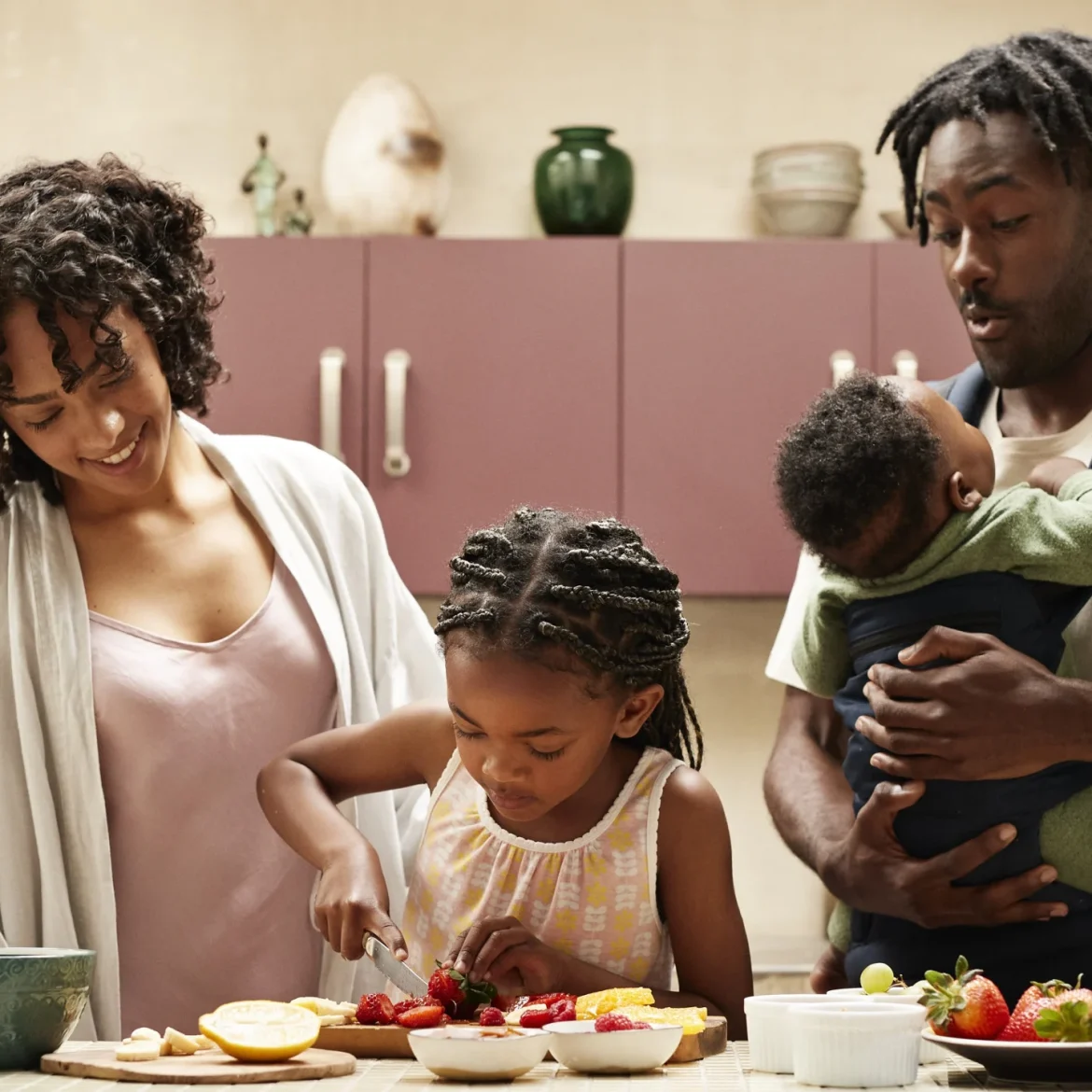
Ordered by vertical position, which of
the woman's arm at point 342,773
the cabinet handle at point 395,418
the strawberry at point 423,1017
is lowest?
the strawberry at point 423,1017

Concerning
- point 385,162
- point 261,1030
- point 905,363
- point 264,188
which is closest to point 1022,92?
point 261,1030

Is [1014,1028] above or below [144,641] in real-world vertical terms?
below

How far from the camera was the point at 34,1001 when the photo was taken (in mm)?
1249

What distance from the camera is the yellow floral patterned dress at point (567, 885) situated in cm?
155

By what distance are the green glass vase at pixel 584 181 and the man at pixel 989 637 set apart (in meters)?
1.67

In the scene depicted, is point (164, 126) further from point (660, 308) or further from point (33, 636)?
point (33, 636)

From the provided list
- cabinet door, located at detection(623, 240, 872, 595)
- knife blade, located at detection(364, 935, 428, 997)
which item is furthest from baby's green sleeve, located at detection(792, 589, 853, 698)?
cabinet door, located at detection(623, 240, 872, 595)

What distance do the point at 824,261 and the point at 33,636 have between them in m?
2.21

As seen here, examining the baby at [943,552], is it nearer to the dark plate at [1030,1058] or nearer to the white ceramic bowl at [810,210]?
the dark plate at [1030,1058]

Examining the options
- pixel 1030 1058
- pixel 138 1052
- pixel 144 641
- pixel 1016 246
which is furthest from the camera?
pixel 144 641

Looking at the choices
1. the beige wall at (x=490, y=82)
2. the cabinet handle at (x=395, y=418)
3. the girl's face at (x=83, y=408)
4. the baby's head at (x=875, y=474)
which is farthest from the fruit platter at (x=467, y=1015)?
the beige wall at (x=490, y=82)

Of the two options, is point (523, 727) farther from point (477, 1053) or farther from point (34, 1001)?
point (34, 1001)

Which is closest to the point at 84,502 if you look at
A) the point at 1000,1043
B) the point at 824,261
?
the point at 1000,1043

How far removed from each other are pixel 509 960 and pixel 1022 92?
102 centimetres
